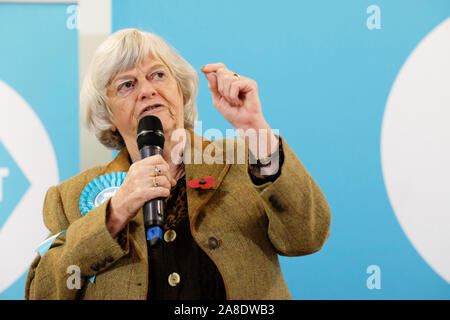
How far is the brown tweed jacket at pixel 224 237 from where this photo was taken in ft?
3.99

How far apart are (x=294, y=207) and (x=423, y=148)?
878 millimetres

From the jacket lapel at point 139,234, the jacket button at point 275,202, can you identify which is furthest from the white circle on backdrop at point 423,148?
the jacket lapel at point 139,234

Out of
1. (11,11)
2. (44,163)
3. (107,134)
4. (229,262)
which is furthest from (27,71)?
(229,262)

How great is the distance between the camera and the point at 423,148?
180 centimetres

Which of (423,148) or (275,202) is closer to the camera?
(275,202)

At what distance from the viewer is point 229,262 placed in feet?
4.27

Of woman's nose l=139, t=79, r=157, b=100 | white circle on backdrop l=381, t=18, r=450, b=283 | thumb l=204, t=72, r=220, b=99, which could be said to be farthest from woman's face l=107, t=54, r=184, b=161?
white circle on backdrop l=381, t=18, r=450, b=283

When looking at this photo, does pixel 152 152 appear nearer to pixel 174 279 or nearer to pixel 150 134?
pixel 150 134

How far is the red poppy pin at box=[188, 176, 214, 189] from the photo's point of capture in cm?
137

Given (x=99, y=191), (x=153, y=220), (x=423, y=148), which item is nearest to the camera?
(x=153, y=220)

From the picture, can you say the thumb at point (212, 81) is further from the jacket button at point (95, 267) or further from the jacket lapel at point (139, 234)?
the jacket button at point (95, 267)

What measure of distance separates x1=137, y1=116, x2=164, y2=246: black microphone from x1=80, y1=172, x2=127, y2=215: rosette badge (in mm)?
342

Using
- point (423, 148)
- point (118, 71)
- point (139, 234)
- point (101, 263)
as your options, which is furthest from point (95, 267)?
point (423, 148)
